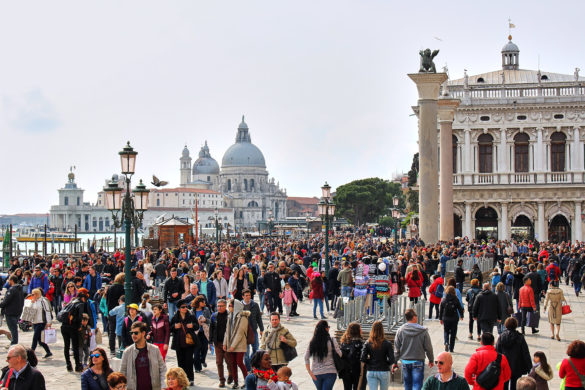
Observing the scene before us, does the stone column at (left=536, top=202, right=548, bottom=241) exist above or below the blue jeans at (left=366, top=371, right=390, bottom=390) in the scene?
above

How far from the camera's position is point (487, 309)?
1352 cm

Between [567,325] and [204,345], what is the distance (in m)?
8.69

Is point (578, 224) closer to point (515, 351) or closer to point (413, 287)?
point (413, 287)

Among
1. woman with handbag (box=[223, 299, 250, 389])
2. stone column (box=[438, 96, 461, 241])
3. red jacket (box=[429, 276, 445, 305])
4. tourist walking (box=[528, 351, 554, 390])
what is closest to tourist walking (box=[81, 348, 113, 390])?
woman with handbag (box=[223, 299, 250, 389])

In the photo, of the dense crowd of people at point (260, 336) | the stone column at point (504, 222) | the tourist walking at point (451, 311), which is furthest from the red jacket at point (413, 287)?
the stone column at point (504, 222)

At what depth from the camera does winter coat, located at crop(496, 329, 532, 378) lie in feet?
32.0

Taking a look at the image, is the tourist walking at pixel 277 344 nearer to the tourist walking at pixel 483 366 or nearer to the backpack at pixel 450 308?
the tourist walking at pixel 483 366

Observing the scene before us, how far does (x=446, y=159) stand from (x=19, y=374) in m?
28.0

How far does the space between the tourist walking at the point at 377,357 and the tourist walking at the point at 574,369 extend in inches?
75.5

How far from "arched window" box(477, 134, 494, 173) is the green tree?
6490 cm

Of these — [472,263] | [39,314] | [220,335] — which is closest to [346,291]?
[472,263]

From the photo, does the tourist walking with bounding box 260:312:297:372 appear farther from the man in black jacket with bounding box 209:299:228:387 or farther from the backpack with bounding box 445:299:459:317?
the backpack with bounding box 445:299:459:317

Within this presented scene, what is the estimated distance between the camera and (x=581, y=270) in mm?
24281

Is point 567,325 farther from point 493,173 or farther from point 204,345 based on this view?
point 493,173
